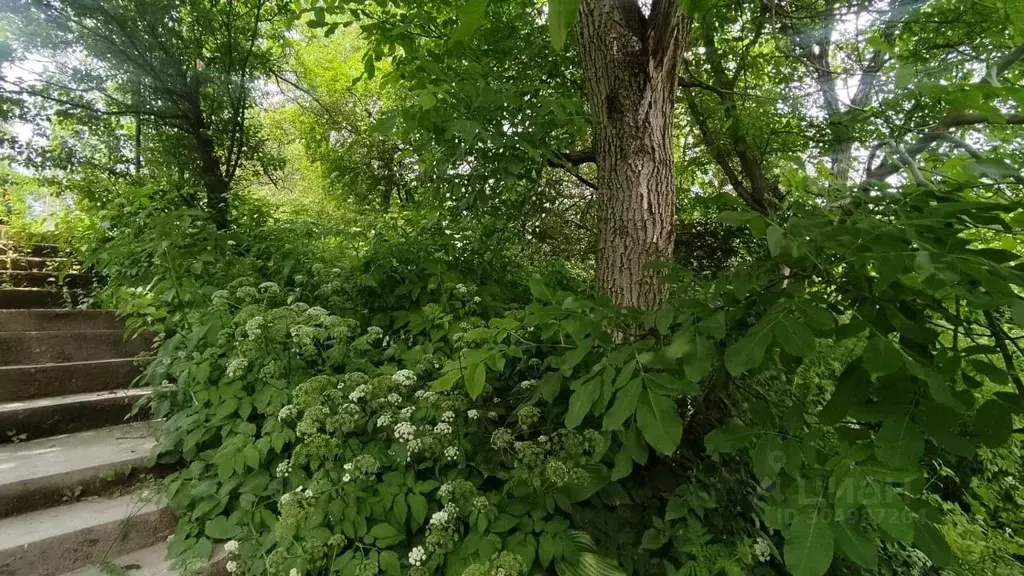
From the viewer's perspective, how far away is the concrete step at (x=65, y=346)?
2877 millimetres

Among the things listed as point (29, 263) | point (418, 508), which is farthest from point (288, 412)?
point (29, 263)

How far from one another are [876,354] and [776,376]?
1.28 meters

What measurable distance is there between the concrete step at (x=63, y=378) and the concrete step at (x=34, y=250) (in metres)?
2.43

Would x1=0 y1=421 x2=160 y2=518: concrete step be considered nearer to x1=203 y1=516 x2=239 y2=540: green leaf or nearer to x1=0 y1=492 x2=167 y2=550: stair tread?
x1=0 y1=492 x2=167 y2=550: stair tread

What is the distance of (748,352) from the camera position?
111 cm

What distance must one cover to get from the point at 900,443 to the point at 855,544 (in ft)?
0.74

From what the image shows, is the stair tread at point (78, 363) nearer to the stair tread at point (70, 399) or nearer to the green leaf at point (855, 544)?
the stair tread at point (70, 399)

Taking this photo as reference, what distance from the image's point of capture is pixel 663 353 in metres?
1.32

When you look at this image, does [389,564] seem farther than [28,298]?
No

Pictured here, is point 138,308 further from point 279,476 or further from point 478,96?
point 478,96

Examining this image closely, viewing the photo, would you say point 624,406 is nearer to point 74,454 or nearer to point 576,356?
point 576,356

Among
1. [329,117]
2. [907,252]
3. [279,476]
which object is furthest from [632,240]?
[329,117]

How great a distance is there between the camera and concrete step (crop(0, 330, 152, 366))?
2877mm

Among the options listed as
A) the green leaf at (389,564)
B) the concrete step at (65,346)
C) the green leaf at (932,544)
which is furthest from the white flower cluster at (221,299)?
the green leaf at (932,544)
